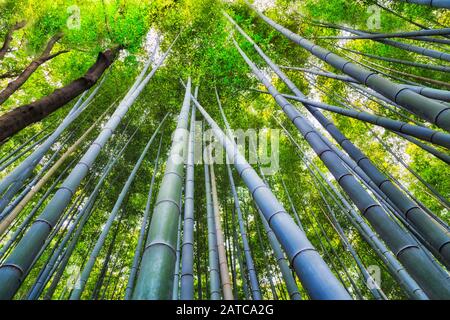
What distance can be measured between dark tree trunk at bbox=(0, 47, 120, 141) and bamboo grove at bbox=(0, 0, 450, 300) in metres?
0.02

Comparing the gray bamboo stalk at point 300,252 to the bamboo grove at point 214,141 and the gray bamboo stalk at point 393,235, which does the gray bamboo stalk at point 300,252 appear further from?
the gray bamboo stalk at point 393,235

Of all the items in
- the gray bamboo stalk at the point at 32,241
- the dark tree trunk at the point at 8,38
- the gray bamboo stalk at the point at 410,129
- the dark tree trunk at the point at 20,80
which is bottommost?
the gray bamboo stalk at the point at 32,241

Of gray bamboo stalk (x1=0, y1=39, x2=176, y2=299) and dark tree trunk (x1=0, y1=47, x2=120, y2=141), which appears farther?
dark tree trunk (x1=0, y1=47, x2=120, y2=141)

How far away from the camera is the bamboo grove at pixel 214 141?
1.83 metres

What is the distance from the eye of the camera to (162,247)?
1285 millimetres

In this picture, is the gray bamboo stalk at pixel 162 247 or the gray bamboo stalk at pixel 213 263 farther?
the gray bamboo stalk at pixel 213 263

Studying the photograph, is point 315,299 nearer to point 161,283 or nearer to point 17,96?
point 161,283

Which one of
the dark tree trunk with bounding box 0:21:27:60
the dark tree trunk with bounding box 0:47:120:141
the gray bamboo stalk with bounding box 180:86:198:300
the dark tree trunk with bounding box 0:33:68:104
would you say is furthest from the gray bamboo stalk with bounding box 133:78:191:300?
the dark tree trunk with bounding box 0:21:27:60

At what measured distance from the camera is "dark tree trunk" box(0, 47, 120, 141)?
2.62m

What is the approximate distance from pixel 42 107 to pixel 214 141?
338cm

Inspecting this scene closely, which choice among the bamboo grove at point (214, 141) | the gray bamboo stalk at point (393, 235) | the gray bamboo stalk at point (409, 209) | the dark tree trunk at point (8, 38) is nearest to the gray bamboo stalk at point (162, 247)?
the bamboo grove at point (214, 141)

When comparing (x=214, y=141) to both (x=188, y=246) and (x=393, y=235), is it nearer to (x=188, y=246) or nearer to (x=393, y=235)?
(x=188, y=246)

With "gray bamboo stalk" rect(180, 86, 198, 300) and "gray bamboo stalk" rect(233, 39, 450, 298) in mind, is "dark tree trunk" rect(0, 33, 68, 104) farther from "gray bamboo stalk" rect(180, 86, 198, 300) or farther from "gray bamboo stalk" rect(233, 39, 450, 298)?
"gray bamboo stalk" rect(233, 39, 450, 298)

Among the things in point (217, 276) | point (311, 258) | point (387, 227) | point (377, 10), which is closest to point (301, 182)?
point (377, 10)
